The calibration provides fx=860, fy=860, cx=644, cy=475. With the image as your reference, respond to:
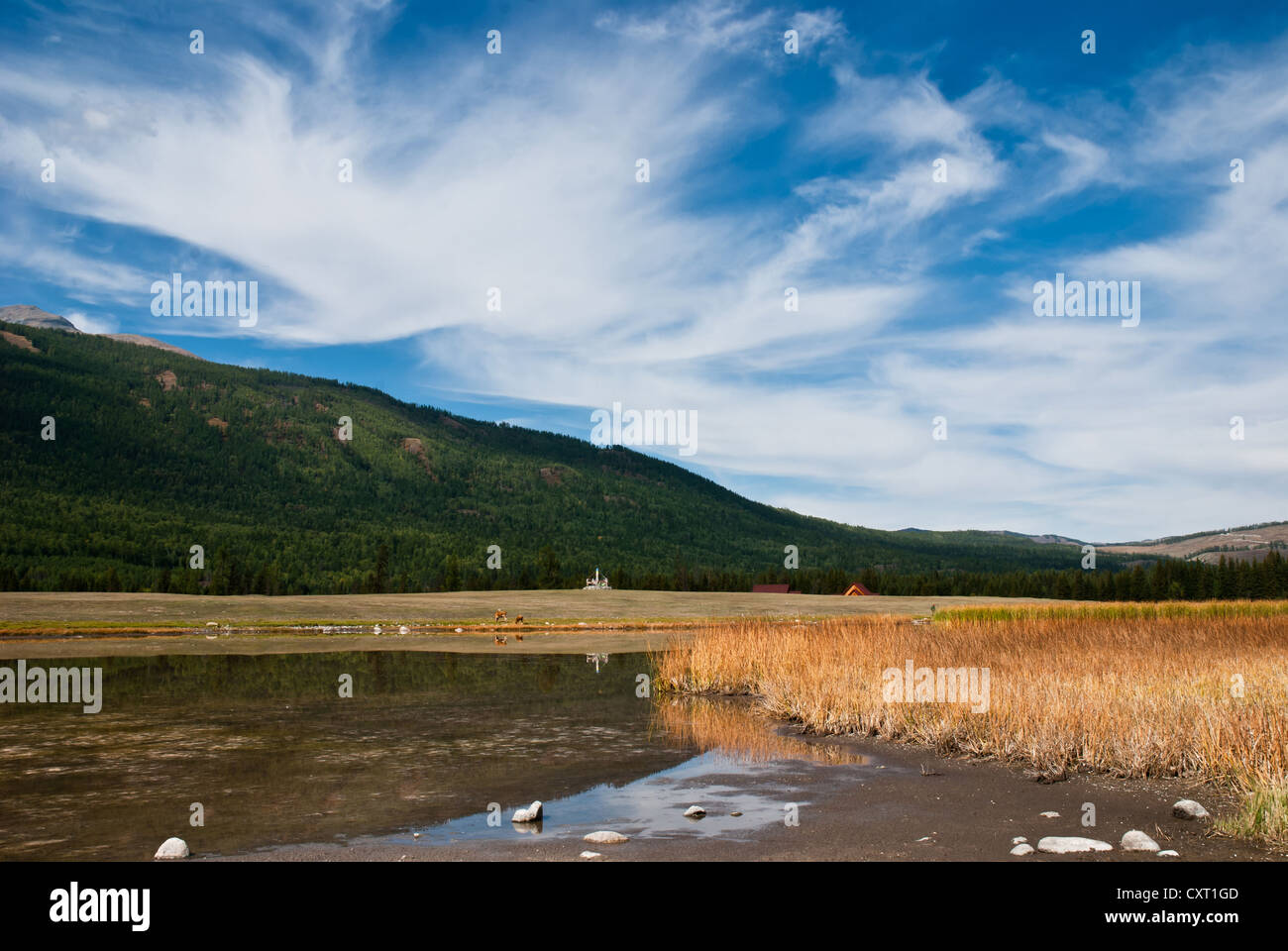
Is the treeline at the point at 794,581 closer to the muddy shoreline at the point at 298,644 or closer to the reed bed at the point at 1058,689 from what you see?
the muddy shoreline at the point at 298,644

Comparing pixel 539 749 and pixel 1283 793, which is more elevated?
pixel 1283 793

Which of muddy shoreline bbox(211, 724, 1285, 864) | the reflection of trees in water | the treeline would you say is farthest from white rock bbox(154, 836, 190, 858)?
the treeline

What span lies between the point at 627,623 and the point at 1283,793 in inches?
2022

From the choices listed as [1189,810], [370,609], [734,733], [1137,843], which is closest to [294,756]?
[734,733]

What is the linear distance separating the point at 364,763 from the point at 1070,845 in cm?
1004

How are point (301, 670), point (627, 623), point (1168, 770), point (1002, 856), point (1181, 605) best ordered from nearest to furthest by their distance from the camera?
1. point (1002, 856)
2. point (1168, 770)
3. point (301, 670)
4. point (1181, 605)
5. point (627, 623)

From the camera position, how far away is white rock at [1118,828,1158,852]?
27.7 ft

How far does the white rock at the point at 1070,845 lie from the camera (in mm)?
8383

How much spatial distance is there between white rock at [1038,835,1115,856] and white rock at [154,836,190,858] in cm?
837

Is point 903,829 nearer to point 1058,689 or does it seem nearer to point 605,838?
point 605,838
